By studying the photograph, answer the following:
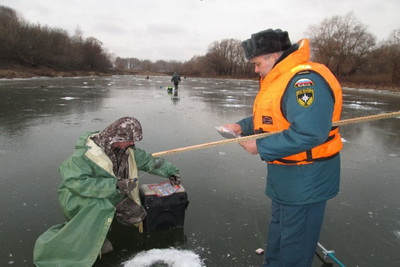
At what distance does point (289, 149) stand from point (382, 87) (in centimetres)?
4668

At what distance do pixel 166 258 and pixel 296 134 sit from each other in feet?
6.15

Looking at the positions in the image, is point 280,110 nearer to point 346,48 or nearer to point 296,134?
point 296,134

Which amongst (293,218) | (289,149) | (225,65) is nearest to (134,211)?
(293,218)

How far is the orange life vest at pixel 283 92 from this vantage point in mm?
1883

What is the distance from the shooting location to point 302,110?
5.77 feet

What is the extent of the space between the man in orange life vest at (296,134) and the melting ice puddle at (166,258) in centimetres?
96

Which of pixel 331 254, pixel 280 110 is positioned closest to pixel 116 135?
pixel 280 110

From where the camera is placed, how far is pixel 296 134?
1.79 metres

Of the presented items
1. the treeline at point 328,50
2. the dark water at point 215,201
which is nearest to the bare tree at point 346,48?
the treeline at point 328,50

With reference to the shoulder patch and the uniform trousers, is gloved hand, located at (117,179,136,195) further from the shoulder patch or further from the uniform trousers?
the shoulder patch

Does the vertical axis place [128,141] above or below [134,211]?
above

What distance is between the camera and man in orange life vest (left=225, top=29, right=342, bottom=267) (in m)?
1.78

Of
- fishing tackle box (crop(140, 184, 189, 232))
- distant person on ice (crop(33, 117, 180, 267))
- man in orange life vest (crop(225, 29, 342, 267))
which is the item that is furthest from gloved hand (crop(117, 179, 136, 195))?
man in orange life vest (crop(225, 29, 342, 267))

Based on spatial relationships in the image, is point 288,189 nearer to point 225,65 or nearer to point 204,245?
point 204,245
